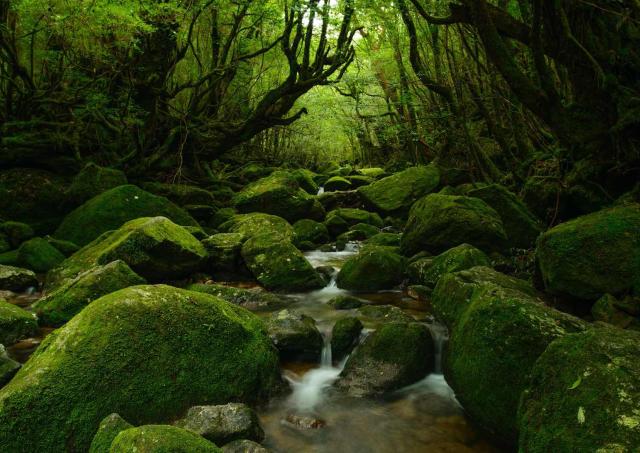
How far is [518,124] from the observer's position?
410 inches

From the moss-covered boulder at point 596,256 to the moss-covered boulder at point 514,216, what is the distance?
2868 millimetres

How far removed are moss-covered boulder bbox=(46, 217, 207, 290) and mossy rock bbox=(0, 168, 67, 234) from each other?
12.6 ft

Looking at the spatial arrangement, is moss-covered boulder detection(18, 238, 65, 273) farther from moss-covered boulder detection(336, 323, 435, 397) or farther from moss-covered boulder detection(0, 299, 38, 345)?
moss-covered boulder detection(336, 323, 435, 397)

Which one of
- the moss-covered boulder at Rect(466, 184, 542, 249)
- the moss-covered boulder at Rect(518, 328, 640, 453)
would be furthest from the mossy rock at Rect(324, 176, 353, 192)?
the moss-covered boulder at Rect(518, 328, 640, 453)

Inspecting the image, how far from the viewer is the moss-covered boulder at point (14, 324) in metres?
5.16

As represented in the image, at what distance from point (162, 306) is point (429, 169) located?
11.8 metres

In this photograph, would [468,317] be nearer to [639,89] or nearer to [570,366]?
[570,366]

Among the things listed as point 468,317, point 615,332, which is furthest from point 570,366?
point 468,317

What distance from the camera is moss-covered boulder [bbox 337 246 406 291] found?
309 inches

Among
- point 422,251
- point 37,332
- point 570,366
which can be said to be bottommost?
point 37,332

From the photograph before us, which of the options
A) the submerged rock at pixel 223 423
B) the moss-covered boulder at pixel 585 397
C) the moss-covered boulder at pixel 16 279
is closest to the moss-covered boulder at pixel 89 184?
the moss-covered boulder at pixel 16 279

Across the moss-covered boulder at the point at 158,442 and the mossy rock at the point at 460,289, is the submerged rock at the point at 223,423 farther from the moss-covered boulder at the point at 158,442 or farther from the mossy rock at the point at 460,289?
the mossy rock at the point at 460,289

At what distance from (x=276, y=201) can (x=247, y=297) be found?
640 centimetres

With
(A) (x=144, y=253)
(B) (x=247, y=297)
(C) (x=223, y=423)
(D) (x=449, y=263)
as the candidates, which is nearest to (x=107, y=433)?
(C) (x=223, y=423)
